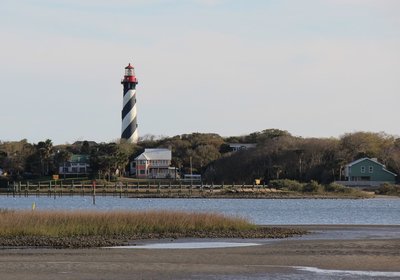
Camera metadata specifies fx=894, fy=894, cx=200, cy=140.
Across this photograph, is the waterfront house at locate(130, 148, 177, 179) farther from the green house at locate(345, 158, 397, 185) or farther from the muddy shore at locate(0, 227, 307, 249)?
the muddy shore at locate(0, 227, 307, 249)

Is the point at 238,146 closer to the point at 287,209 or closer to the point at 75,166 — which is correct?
the point at 75,166

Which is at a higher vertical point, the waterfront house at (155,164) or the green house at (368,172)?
the waterfront house at (155,164)

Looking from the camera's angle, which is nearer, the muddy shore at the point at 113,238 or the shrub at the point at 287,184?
the muddy shore at the point at 113,238

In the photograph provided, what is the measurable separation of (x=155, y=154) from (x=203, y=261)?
120732mm

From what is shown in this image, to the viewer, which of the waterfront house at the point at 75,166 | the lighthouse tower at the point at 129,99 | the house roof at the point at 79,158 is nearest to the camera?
the lighthouse tower at the point at 129,99

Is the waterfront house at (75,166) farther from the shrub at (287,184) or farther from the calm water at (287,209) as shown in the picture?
the calm water at (287,209)

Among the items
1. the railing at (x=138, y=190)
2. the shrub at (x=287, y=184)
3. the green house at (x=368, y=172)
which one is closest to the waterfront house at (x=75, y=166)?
the railing at (x=138, y=190)

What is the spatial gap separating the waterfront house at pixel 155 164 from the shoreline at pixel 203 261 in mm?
113028

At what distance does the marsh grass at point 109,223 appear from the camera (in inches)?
1631

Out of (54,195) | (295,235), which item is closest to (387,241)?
(295,235)

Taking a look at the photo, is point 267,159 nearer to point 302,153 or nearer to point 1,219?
point 302,153

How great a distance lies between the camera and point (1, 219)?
137 ft

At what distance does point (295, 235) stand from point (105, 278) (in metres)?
19.1

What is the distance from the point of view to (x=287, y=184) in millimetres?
127750
